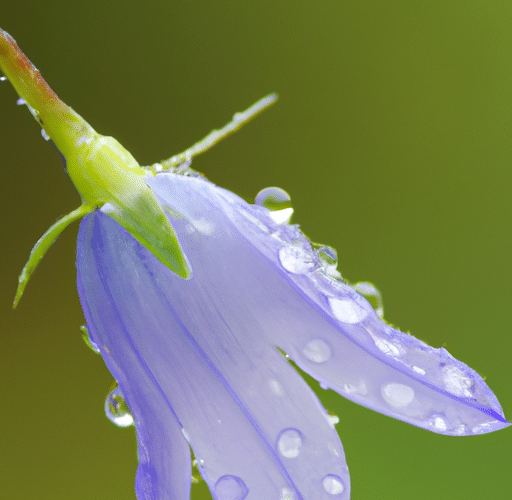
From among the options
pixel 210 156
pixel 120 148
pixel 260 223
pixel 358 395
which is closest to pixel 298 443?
pixel 358 395

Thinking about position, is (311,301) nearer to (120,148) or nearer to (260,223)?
(260,223)

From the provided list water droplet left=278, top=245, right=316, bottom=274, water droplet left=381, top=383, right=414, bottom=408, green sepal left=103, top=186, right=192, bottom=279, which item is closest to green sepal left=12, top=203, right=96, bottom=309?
green sepal left=103, top=186, right=192, bottom=279

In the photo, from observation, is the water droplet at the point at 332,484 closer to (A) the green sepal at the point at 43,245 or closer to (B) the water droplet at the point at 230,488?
(B) the water droplet at the point at 230,488

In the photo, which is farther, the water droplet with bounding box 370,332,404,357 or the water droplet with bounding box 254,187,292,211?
the water droplet with bounding box 254,187,292,211

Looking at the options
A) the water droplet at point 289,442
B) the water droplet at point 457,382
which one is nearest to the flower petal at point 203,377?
the water droplet at point 289,442

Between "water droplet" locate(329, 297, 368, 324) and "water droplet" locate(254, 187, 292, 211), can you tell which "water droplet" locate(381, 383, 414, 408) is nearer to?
"water droplet" locate(329, 297, 368, 324)

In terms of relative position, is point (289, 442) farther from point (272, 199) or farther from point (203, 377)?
point (272, 199)
